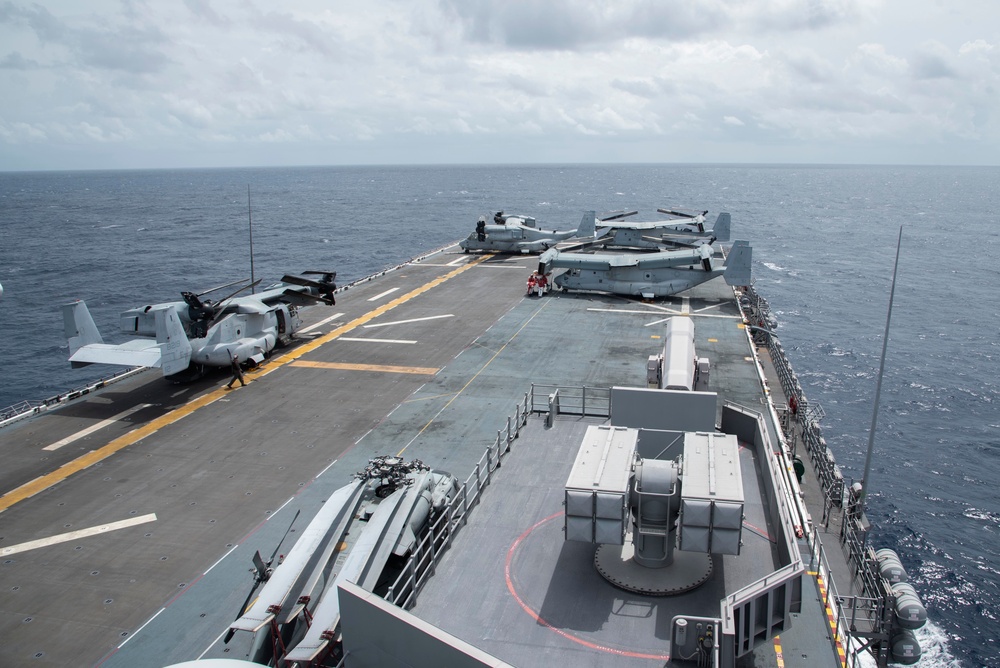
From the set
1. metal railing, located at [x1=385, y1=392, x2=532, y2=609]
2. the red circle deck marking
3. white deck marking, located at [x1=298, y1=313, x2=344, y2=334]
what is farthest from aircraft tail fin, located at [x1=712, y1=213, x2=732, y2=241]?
the red circle deck marking

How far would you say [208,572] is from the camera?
58.2 feet

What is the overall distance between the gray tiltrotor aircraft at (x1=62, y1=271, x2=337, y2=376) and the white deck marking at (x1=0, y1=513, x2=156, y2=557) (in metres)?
9.78

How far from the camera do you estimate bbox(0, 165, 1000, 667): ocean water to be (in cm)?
2939

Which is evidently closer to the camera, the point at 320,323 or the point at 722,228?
the point at 320,323

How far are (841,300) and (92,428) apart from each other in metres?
64.7

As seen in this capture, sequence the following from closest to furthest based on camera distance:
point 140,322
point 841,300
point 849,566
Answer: point 849,566 < point 140,322 < point 841,300

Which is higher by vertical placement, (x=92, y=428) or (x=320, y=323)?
(x=320, y=323)

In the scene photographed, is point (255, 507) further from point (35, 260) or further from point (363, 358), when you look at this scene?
point (35, 260)

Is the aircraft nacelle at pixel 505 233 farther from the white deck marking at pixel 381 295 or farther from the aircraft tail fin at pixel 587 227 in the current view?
the white deck marking at pixel 381 295

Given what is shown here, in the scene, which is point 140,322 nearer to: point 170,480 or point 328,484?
point 170,480

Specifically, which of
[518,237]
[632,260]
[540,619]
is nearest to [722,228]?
[518,237]

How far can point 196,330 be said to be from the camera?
105 feet

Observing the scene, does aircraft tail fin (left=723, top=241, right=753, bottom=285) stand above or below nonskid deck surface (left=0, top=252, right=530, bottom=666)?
above

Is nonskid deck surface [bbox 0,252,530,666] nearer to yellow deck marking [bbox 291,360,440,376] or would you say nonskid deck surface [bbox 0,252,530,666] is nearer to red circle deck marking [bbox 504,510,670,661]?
yellow deck marking [bbox 291,360,440,376]
